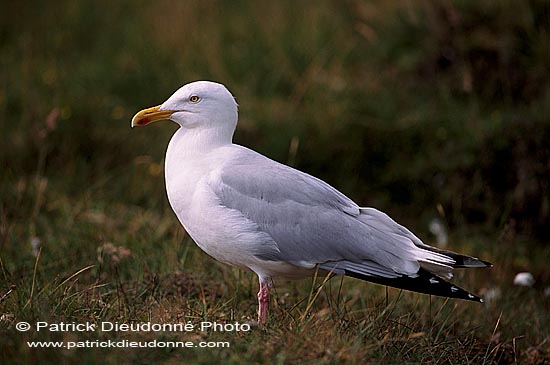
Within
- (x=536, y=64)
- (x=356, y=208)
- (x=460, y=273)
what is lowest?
(x=460, y=273)

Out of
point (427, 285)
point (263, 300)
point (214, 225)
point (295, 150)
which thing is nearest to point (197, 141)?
point (214, 225)

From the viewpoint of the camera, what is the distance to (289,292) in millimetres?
5230

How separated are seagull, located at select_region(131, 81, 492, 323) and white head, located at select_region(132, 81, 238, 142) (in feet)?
0.55

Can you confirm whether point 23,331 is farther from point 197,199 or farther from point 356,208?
point 356,208

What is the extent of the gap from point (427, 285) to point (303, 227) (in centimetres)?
69

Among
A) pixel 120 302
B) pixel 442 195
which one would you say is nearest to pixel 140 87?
pixel 442 195

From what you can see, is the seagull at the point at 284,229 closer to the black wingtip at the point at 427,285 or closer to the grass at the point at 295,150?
the black wingtip at the point at 427,285

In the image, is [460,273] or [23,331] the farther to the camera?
[460,273]

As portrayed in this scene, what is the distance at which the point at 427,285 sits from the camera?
424 centimetres

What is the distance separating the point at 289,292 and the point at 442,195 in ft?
8.52

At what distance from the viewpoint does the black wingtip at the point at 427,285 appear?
4.20 meters

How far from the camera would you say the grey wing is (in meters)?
4.34

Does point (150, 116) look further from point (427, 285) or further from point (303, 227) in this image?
point (427, 285)

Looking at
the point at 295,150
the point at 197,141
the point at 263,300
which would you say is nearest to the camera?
the point at 263,300
